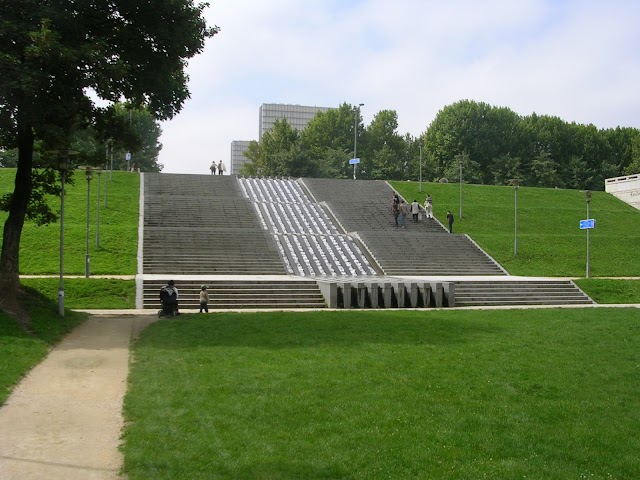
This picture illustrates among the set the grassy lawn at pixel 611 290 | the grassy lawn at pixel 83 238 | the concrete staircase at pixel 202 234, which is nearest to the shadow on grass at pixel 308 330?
the concrete staircase at pixel 202 234

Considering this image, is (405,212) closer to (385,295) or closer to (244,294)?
(385,295)

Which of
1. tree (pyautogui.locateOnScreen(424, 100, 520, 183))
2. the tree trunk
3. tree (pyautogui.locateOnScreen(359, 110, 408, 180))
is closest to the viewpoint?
the tree trunk

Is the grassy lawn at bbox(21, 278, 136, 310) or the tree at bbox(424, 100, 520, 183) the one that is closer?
the grassy lawn at bbox(21, 278, 136, 310)

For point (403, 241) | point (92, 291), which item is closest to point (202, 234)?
point (92, 291)

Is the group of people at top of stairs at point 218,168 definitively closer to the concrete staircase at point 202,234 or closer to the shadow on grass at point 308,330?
the concrete staircase at point 202,234

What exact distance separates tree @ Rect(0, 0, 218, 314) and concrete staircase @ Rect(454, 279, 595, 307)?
545 inches

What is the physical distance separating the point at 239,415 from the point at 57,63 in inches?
452

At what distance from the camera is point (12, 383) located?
35.3 feet

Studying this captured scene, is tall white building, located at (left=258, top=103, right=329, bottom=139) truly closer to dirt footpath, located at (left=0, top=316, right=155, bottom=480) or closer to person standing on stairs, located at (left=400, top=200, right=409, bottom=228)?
person standing on stairs, located at (left=400, top=200, right=409, bottom=228)

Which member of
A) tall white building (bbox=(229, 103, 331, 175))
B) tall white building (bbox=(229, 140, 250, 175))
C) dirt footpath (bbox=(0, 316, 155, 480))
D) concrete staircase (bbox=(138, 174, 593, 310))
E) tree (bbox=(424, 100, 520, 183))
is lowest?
dirt footpath (bbox=(0, 316, 155, 480))

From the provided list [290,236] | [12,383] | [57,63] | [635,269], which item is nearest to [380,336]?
[12,383]

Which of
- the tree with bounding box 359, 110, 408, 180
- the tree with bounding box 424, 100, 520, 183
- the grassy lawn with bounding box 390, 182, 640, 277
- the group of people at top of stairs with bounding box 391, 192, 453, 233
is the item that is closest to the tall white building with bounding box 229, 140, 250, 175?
the tree with bounding box 359, 110, 408, 180

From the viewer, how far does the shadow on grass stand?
14813mm

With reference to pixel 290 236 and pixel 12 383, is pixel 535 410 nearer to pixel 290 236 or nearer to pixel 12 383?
pixel 12 383
